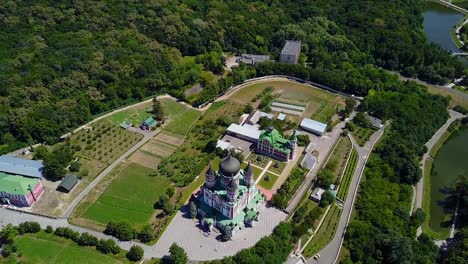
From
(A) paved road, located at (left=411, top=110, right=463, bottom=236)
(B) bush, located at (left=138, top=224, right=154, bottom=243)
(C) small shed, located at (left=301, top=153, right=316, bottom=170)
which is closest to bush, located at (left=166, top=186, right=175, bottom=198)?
(B) bush, located at (left=138, top=224, right=154, bottom=243)

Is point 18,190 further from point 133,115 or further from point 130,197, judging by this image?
point 133,115

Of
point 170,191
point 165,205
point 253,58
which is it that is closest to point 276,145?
point 170,191

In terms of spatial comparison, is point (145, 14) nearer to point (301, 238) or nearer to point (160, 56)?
point (160, 56)

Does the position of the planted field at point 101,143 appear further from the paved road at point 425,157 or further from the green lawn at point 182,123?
the paved road at point 425,157

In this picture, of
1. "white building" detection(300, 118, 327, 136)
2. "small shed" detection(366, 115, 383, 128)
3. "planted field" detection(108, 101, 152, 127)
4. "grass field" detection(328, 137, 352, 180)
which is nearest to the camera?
"grass field" detection(328, 137, 352, 180)

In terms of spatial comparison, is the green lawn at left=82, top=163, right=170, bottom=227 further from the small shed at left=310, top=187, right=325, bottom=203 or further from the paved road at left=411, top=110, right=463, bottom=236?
the paved road at left=411, top=110, right=463, bottom=236

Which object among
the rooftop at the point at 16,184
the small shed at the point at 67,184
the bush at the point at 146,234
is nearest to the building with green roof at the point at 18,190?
the rooftop at the point at 16,184

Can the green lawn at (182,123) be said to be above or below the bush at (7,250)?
above
